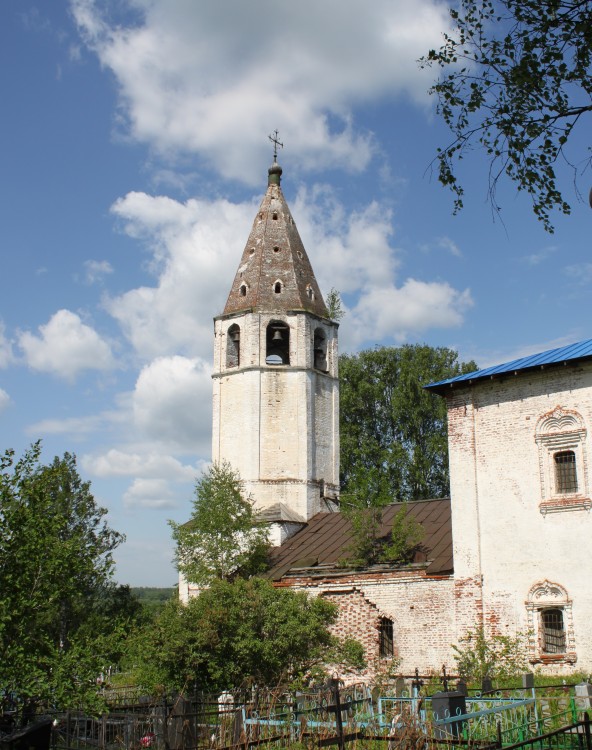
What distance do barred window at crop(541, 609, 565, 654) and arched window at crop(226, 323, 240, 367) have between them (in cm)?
1376

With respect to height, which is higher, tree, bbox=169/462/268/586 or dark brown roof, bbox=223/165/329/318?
dark brown roof, bbox=223/165/329/318

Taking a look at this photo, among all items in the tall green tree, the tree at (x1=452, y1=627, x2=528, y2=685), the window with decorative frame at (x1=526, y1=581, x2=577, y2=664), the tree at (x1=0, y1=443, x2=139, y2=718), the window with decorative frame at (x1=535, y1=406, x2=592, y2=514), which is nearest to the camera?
the tree at (x1=0, y1=443, x2=139, y2=718)

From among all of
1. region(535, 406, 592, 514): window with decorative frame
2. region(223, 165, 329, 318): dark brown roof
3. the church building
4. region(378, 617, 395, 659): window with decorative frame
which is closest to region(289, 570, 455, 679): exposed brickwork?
the church building

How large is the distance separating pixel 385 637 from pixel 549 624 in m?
4.19

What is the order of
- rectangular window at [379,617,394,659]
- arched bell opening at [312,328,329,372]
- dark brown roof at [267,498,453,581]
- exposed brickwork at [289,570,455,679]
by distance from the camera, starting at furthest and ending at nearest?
1. arched bell opening at [312,328,329,372]
2. dark brown roof at [267,498,453,581]
3. rectangular window at [379,617,394,659]
4. exposed brickwork at [289,570,455,679]

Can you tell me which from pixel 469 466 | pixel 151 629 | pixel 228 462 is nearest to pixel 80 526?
pixel 228 462

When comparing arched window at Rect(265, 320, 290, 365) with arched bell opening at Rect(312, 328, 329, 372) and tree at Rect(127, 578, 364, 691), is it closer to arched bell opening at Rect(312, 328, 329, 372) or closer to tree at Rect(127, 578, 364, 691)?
arched bell opening at Rect(312, 328, 329, 372)

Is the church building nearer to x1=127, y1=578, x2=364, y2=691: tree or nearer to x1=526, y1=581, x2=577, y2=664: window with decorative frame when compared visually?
x1=526, y1=581, x2=577, y2=664: window with decorative frame

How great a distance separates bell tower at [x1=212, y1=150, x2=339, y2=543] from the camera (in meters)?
25.9

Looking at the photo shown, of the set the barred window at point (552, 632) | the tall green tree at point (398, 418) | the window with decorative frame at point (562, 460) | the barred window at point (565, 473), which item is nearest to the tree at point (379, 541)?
the barred window at point (552, 632)

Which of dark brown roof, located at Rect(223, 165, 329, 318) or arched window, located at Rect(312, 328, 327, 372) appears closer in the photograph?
dark brown roof, located at Rect(223, 165, 329, 318)

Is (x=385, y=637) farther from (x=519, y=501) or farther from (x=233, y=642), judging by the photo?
(x=233, y=642)

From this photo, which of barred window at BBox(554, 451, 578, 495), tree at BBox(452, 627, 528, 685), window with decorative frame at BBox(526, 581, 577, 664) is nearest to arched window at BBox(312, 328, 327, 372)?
barred window at BBox(554, 451, 578, 495)

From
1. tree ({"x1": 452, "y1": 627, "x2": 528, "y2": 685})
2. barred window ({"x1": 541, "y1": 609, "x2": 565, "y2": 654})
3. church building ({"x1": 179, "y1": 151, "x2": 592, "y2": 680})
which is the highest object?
church building ({"x1": 179, "y1": 151, "x2": 592, "y2": 680})
